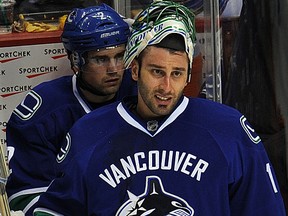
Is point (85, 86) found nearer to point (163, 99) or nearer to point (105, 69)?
point (105, 69)

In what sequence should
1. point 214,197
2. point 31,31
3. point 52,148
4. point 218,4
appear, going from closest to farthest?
point 214,197 → point 52,148 → point 218,4 → point 31,31

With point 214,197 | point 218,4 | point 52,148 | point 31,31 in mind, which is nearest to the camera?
point 214,197

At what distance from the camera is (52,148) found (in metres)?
3.79

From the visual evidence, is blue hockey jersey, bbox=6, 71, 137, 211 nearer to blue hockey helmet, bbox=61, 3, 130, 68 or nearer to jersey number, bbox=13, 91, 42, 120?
jersey number, bbox=13, 91, 42, 120

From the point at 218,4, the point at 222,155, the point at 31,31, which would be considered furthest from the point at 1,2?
the point at 222,155

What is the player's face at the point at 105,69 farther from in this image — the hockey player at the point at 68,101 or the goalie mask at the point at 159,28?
the goalie mask at the point at 159,28

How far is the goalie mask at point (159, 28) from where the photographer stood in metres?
3.02

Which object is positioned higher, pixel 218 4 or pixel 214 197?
pixel 218 4

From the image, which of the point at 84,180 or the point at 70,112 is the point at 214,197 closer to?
the point at 84,180

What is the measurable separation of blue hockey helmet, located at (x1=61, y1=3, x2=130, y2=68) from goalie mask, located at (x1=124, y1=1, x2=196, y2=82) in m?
0.65

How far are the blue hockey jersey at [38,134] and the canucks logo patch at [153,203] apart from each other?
858 millimetres

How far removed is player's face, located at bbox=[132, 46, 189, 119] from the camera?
301 centimetres

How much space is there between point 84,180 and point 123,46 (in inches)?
39.1

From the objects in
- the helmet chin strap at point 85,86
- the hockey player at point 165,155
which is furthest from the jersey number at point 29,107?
the hockey player at point 165,155
